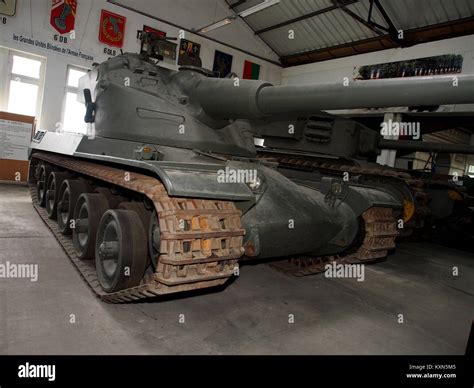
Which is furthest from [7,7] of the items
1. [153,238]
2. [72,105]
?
[153,238]

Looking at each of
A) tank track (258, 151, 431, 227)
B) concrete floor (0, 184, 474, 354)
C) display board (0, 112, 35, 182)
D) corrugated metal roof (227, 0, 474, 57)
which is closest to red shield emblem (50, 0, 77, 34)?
display board (0, 112, 35, 182)

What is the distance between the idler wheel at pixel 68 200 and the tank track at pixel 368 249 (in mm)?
3284

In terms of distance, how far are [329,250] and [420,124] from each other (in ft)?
39.2

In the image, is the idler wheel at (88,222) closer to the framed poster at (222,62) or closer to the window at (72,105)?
the window at (72,105)

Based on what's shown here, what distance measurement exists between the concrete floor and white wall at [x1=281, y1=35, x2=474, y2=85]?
10.7 metres

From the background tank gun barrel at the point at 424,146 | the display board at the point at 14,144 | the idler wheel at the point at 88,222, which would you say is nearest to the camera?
the idler wheel at the point at 88,222

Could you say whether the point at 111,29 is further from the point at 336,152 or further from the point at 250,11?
the point at 336,152

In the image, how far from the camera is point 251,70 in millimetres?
20125

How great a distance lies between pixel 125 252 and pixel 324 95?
96.0 inches

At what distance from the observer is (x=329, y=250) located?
5500 millimetres

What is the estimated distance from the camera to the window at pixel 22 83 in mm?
13398

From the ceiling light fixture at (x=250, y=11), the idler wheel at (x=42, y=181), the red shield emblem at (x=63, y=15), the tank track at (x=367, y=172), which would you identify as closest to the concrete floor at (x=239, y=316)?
the idler wheel at (x=42, y=181)

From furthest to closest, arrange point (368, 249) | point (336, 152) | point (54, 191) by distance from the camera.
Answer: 1. point (336, 152)
2. point (54, 191)
3. point (368, 249)

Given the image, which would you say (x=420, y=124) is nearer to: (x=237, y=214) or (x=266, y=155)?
(x=266, y=155)
